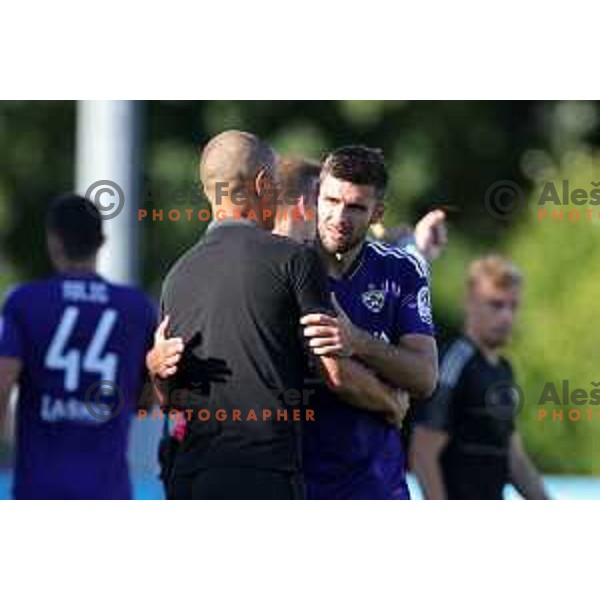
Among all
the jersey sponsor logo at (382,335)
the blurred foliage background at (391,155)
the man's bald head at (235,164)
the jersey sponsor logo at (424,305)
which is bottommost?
the jersey sponsor logo at (382,335)

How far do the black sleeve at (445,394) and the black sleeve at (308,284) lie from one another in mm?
2435

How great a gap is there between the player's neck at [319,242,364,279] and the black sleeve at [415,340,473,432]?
6.77 ft

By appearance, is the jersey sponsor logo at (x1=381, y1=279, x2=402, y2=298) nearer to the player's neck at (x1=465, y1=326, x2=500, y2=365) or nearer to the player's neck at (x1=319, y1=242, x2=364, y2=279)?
the player's neck at (x1=319, y1=242, x2=364, y2=279)

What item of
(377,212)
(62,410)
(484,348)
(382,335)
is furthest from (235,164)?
(484,348)

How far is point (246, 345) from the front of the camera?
5.19 m

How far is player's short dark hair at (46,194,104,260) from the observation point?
6.74 metres

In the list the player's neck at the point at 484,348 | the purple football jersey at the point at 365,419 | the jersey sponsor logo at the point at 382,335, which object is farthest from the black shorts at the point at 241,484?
the player's neck at the point at 484,348

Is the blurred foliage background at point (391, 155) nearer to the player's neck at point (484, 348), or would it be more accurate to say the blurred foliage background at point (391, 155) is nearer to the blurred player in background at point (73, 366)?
the player's neck at point (484, 348)

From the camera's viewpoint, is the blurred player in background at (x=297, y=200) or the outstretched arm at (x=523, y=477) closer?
the blurred player in background at (x=297, y=200)

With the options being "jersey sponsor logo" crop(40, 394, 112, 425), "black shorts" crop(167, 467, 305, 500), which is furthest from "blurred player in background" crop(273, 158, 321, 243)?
"jersey sponsor logo" crop(40, 394, 112, 425)

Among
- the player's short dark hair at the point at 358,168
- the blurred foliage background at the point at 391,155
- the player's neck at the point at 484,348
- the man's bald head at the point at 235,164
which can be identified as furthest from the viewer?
the blurred foliage background at the point at 391,155

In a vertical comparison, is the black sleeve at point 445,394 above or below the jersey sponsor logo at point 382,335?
below

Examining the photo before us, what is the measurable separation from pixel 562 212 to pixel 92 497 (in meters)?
9.91

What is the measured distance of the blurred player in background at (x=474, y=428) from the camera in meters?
7.46
